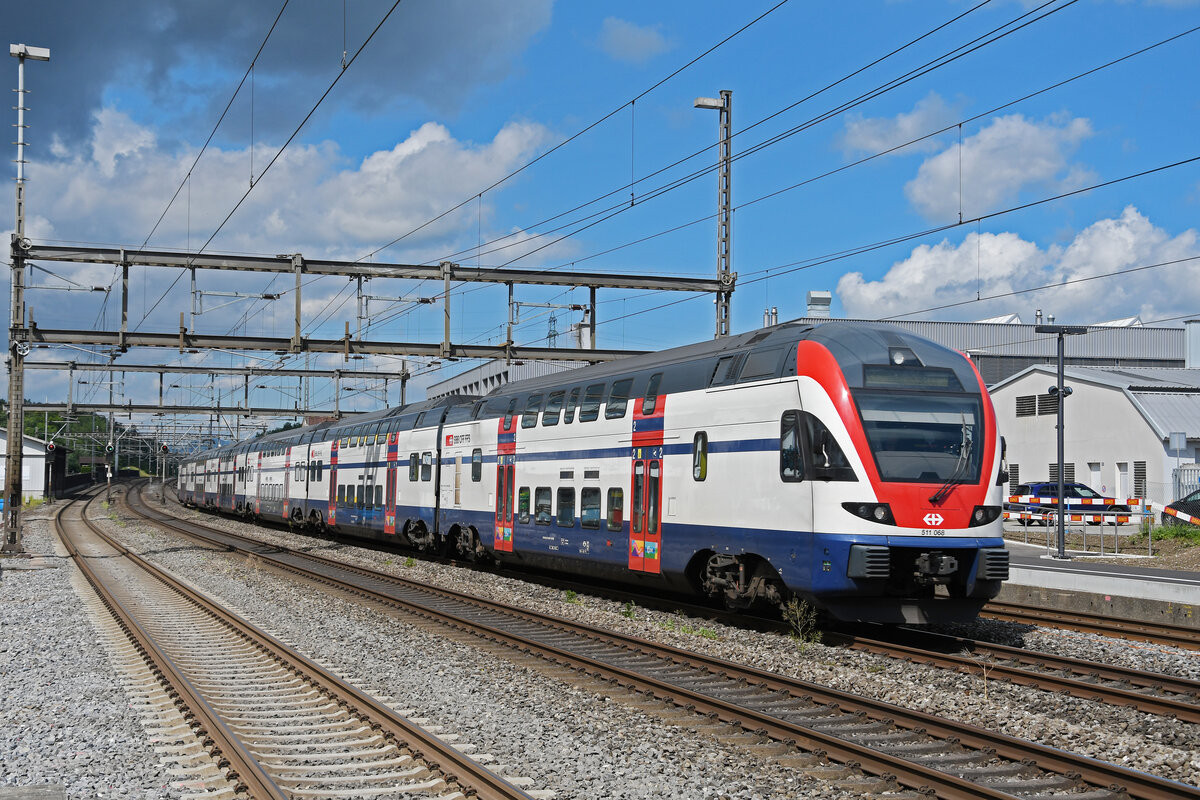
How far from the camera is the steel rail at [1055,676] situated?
952 centimetres

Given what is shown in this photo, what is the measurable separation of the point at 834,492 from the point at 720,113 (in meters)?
14.9

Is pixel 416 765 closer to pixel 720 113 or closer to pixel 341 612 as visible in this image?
pixel 341 612

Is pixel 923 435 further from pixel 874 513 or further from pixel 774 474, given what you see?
pixel 774 474

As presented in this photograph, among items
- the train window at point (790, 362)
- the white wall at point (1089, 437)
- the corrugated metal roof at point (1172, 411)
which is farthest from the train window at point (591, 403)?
the corrugated metal roof at point (1172, 411)

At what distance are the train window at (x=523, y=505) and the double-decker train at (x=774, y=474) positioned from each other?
0.12 ft

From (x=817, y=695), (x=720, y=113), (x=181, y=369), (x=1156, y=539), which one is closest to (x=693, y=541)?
(x=817, y=695)

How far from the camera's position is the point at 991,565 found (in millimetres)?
12750

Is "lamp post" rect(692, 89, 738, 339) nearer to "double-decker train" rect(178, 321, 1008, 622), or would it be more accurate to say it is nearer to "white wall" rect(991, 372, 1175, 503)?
"double-decker train" rect(178, 321, 1008, 622)

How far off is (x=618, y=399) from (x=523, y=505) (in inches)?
164

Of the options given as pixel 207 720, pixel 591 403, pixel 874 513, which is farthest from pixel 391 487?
pixel 207 720

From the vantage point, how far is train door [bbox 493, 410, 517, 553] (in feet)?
70.8

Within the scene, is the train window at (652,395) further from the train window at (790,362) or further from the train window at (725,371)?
the train window at (790,362)

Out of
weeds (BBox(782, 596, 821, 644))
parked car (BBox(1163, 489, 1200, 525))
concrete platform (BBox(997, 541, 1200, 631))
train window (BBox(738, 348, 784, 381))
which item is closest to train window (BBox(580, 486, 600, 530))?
train window (BBox(738, 348, 784, 381))

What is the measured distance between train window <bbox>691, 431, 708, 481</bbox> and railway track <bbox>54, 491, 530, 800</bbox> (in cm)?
581
